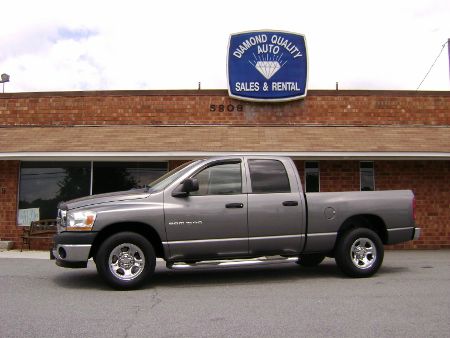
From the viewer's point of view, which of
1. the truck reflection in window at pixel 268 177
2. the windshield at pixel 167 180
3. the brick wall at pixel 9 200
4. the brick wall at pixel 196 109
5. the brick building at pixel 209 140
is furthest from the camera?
the brick wall at pixel 196 109

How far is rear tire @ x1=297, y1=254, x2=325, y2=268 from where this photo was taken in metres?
8.64

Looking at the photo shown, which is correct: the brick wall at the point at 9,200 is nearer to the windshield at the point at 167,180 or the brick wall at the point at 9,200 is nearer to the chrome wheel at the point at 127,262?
the windshield at the point at 167,180

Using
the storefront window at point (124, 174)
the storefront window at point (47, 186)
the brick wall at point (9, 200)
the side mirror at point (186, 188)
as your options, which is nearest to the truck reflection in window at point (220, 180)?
the side mirror at point (186, 188)

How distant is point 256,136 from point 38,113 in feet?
20.7

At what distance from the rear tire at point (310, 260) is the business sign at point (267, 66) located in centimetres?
672

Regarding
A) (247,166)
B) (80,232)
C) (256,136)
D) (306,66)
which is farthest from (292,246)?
(306,66)

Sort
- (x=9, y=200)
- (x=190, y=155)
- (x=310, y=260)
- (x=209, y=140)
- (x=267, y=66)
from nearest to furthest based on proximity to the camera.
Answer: (x=310, y=260)
(x=190, y=155)
(x=209, y=140)
(x=9, y=200)
(x=267, y=66)

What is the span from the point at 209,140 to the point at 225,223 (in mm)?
6198

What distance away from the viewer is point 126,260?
23.0 feet

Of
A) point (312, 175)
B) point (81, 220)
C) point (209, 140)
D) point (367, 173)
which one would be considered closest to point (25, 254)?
point (209, 140)

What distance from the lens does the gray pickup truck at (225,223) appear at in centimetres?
696

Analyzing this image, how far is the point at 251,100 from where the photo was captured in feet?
48.3

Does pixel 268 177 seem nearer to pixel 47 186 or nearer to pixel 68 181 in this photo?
pixel 68 181

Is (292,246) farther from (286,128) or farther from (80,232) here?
(286,128)
